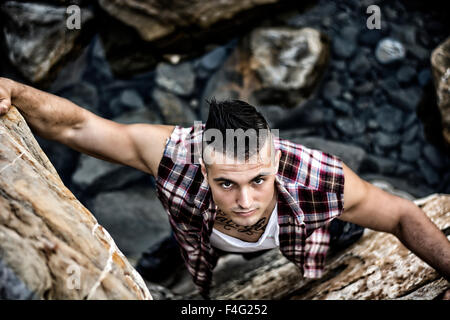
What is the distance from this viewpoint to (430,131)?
3.75 metres

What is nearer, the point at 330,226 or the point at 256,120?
the point at 256,120

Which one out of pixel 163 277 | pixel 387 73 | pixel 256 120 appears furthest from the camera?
pixel 387 73

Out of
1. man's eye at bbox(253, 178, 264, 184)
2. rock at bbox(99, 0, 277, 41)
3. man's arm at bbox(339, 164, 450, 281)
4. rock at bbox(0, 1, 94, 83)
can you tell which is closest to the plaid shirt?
man's arm at bbox(339, 164, 450, 281)

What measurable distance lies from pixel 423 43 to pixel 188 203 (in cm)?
329

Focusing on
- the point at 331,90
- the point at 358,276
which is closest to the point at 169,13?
the point at 331,90

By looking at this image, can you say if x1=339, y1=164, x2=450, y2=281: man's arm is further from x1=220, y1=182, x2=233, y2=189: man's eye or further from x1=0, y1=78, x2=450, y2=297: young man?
x1=220, y1=182, x2=233, y2=189: man's eye

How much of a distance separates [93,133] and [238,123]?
0.97m

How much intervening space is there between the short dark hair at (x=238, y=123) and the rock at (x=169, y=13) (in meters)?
2.08

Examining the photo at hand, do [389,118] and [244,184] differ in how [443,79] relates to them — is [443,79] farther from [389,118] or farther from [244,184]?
[244,184]

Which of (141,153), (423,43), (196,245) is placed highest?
(423,43)

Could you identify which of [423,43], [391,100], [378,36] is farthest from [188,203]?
[423,43]

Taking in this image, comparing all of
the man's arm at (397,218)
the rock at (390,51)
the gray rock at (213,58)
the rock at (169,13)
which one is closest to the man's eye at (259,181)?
the man's arm at (397,218)

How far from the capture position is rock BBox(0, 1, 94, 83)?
11.7 feet

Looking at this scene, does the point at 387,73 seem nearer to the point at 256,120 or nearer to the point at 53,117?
the point at 256,120
